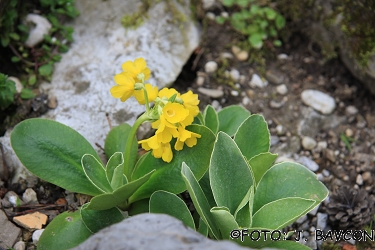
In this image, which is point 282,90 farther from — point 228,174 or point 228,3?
point 228,174

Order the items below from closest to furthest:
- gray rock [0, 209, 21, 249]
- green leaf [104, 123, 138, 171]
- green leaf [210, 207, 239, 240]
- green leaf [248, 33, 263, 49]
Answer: green leaf [210, 207, 239, 240] < gray rock [0, 209, 21, 249] < green leaf [104, 123, 138, 171] < green leaf [248, 33, 263, 49]

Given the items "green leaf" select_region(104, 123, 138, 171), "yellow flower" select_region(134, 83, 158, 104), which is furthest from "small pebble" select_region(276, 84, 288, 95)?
"yellow flower" select_region(134, 83, 158, 104)

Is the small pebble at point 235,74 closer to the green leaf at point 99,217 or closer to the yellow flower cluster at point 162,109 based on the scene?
the yellow flower cluster at point 162,109

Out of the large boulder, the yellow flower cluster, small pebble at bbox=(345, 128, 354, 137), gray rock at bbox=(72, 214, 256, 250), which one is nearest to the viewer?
gray rock at bbox=(72, 214, 256, 250)

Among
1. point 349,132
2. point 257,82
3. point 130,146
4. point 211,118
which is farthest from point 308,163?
point 130,146

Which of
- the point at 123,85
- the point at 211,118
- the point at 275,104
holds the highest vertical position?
the point at 123,85

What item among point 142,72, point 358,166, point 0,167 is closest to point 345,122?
point 358,166

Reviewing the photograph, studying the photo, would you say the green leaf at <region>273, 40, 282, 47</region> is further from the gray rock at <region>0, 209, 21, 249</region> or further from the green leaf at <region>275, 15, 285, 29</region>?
the gray rock at <region>0, 209, 21, 249</region>
